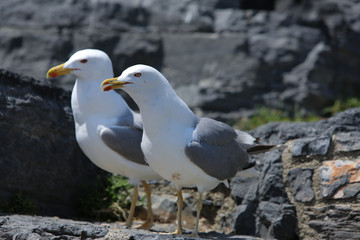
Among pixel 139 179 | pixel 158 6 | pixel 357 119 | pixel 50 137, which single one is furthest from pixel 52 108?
pixel 158 6

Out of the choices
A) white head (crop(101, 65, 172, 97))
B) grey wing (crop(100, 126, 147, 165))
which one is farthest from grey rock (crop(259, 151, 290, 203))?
white head (crop(101, 65, 172, 97))

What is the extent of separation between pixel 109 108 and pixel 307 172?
181 centimetres

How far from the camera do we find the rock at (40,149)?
4426 millimetres

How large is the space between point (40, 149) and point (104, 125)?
70 cm

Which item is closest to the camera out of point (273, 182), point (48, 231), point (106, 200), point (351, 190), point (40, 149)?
point (48, 231)

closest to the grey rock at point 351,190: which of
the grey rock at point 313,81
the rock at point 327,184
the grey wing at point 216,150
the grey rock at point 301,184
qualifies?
the rock at point 327,184

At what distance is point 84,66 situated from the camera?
462 cm

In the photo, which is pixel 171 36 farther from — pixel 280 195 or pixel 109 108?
pixel 280 195

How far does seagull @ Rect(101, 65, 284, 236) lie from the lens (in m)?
3.72

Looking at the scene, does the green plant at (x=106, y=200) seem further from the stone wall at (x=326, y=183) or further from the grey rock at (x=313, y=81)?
the grey rock at (x=313, y=81)

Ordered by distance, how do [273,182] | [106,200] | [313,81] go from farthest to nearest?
[313,81] → [106,200] → [273,182]

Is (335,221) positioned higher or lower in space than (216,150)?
lower

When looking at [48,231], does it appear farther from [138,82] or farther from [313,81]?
[313,81]

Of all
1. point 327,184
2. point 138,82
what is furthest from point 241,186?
point 138,82
